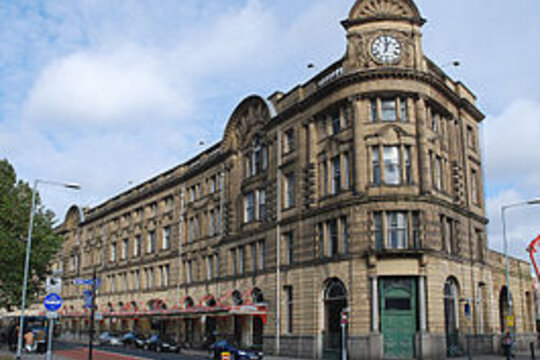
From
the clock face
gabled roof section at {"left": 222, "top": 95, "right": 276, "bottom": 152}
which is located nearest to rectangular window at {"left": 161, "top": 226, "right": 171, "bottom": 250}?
gabled roof section at {"left": 222, "top": 95, "right": 276, "bottom": 152}

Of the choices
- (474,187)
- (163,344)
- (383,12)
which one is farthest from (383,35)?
(163,344)

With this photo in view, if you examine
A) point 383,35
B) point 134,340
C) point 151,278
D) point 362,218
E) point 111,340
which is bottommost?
point 111,340

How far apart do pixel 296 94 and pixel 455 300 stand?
1853cm

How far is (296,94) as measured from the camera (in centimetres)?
4362

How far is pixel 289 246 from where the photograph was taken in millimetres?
42562

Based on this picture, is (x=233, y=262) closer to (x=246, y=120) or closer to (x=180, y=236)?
(x=180, y=236)

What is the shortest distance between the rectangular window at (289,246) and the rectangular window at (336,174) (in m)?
5.59

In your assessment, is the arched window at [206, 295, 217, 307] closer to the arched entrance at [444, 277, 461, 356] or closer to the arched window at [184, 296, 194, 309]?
the arched window at [184, 296, 194, 309]

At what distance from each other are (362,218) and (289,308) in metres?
9.96

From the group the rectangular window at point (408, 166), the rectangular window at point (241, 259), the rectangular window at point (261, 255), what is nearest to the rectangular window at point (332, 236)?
the rectangular window at point (408, 166)

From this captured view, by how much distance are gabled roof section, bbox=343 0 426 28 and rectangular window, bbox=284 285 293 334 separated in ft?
62.1

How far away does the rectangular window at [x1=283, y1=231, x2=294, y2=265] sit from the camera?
1654 inches

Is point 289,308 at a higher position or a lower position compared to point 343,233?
lower

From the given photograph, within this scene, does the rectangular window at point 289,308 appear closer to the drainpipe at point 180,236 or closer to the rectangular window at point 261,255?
the rectangular window at point 261,255
